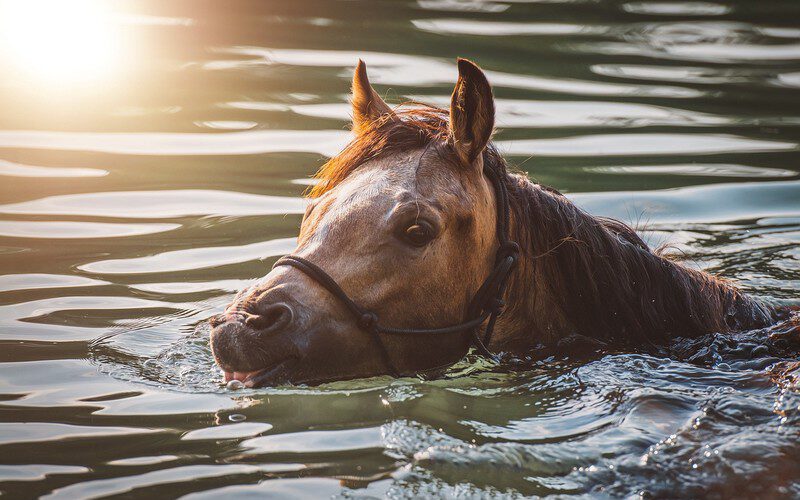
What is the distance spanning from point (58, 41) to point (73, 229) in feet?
18.6

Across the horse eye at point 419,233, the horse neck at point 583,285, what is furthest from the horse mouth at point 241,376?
the horse neck at point 583,285

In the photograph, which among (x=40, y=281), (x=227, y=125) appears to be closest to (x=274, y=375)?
(x=40, y=281)

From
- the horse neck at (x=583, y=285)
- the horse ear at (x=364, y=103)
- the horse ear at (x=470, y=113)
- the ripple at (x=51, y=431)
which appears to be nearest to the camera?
the ripple at (x=51, y=431)

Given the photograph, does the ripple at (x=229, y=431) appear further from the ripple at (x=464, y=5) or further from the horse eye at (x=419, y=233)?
the ripple at (x=464, y=5)

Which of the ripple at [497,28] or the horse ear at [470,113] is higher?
the ripple at [497,28]

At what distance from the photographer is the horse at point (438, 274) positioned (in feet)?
15.8

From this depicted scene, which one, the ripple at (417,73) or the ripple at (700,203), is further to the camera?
the ripple at (417,73)

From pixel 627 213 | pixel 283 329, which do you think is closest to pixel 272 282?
pixel 283 329

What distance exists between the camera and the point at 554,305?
18.0 ft

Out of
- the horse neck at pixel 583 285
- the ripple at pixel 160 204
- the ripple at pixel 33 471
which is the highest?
the ripple at pixel 160 204

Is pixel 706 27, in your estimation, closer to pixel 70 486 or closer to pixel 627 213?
pixel 627 213

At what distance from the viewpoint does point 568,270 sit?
214 inches

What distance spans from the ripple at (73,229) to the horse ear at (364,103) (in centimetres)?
325

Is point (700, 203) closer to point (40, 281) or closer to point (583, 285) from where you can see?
point (583, 285)
